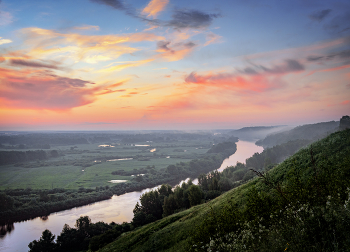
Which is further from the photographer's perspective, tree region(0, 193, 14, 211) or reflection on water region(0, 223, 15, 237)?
tree region(0, 193, 14, 211)

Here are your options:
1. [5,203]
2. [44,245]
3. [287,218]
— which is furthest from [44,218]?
[287,218]

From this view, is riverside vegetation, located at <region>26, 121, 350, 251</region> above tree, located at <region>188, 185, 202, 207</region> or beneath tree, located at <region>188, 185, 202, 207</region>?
above

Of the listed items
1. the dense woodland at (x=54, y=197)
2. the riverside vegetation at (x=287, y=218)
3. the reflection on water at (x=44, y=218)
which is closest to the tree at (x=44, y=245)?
the reflection on water at (x=44, y=218)

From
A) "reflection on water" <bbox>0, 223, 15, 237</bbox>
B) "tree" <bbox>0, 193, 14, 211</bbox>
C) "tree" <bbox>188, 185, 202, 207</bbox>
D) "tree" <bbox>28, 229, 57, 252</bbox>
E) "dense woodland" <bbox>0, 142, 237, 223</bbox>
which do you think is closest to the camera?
"tree" <bbox>28, 229, 57, 252</bbox>

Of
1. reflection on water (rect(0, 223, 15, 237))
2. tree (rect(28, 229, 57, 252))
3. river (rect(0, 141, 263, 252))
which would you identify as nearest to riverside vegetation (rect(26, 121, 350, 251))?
tree (rect(28, 229, 57, 252))

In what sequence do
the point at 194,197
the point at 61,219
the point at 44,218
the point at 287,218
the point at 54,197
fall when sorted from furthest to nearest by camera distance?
the point at 54,197
the point at 44,218
the point at 61,219
the point at 194,197
the point at 287,218

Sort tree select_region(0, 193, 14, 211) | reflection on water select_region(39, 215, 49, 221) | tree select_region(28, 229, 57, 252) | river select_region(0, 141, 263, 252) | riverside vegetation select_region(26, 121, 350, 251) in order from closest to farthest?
riverside vegetation select_region(26, 121, 350, 251) < tree select_region(28, 229, 57, 252) < river select_region(0, 141, 263, 252) < reflection on water select_region(39, 215, 49, 221) < tree select_region(0, 193, 14, 211)

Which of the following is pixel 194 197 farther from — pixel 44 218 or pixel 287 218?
pixel 44 218

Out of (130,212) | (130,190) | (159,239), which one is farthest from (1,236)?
(159,239)

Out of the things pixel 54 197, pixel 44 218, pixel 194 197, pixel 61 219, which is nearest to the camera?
pixel 194 197

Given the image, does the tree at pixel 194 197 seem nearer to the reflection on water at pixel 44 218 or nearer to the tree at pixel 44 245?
the tree at pixel 44 245

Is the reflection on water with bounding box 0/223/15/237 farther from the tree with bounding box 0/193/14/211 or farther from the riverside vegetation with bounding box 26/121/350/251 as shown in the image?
the riverside vegetation with bounding box 26/121/350/251
